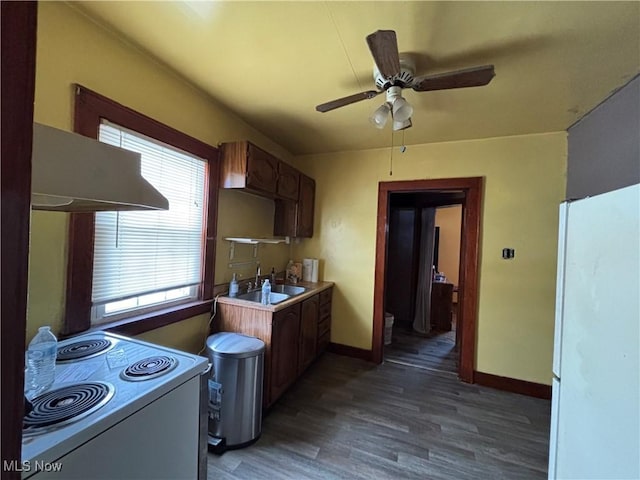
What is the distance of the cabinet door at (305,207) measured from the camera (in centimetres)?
314

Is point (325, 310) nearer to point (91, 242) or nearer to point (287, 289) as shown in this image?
point (287, 289)

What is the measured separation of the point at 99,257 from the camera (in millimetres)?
1551

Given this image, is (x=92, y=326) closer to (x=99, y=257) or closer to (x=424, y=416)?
(x=99, y=257)

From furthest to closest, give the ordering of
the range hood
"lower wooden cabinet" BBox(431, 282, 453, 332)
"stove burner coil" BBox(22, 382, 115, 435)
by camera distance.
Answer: "lower wooden cabinet" BBox(431, 282, 453, 332)
"stove burner coil" BBox(22, 382, 115, 435)
the range hood

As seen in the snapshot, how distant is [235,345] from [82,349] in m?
0.84

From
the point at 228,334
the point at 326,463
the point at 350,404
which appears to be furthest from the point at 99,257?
the point at 350,404

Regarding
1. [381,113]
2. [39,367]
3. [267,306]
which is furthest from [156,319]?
[381,113]

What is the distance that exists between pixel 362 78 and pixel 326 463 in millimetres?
2483

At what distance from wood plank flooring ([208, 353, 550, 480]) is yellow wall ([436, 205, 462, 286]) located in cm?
385

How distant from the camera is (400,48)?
1.54 metres

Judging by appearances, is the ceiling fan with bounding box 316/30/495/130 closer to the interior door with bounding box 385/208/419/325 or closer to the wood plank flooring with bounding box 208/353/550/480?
the wood plank flooring with bounding box 208/353/550/480

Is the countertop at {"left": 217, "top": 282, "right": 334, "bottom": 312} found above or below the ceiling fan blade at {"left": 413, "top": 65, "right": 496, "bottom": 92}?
below

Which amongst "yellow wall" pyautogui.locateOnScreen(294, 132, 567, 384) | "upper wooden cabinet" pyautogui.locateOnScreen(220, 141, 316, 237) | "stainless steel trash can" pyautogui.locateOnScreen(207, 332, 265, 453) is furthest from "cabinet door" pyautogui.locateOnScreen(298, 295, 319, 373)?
"upper wooden cabinet" pyautogui.locateOnScreen(220, 141, 316, 237)

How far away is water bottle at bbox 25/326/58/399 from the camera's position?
94cm
